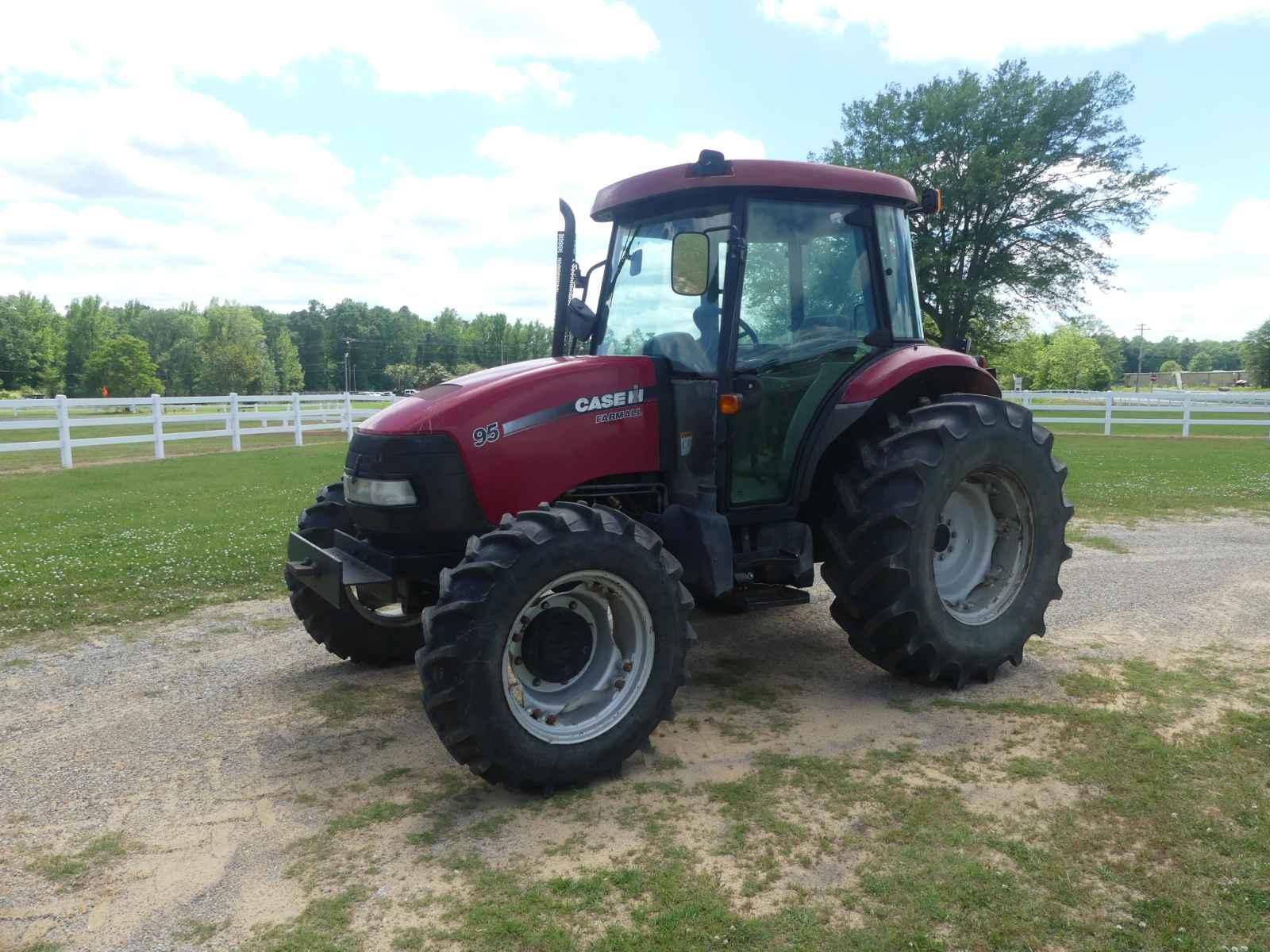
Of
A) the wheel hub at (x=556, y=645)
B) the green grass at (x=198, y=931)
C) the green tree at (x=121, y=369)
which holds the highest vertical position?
the green tree at (x=121, y=369)

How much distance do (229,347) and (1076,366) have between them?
84.1 m

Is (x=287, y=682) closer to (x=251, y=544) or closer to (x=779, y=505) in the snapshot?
(x=779, y=505)

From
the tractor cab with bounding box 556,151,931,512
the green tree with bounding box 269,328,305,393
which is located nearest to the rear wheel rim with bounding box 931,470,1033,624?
the tractor cab with bounding box 556,151,931,512

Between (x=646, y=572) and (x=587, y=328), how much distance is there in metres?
1.63

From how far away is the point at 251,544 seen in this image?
28.2 ft

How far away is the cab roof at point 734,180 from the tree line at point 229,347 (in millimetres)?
56091

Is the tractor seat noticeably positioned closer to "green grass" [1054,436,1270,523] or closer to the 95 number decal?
the 95 number decal

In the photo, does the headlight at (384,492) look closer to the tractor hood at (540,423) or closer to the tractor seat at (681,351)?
the tractor hood at (540,423)

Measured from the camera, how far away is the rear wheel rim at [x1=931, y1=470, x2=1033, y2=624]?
502 centimetres

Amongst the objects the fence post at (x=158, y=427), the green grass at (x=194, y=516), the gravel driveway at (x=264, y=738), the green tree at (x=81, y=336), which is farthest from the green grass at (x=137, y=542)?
the green tree at (x=81, y=336)

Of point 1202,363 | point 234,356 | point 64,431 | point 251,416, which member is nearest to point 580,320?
point 64,431

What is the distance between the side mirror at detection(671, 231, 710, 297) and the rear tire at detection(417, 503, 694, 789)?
47.8 inches

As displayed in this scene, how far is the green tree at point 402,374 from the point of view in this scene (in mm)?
102069

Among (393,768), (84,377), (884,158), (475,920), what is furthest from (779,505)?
(84,377)
